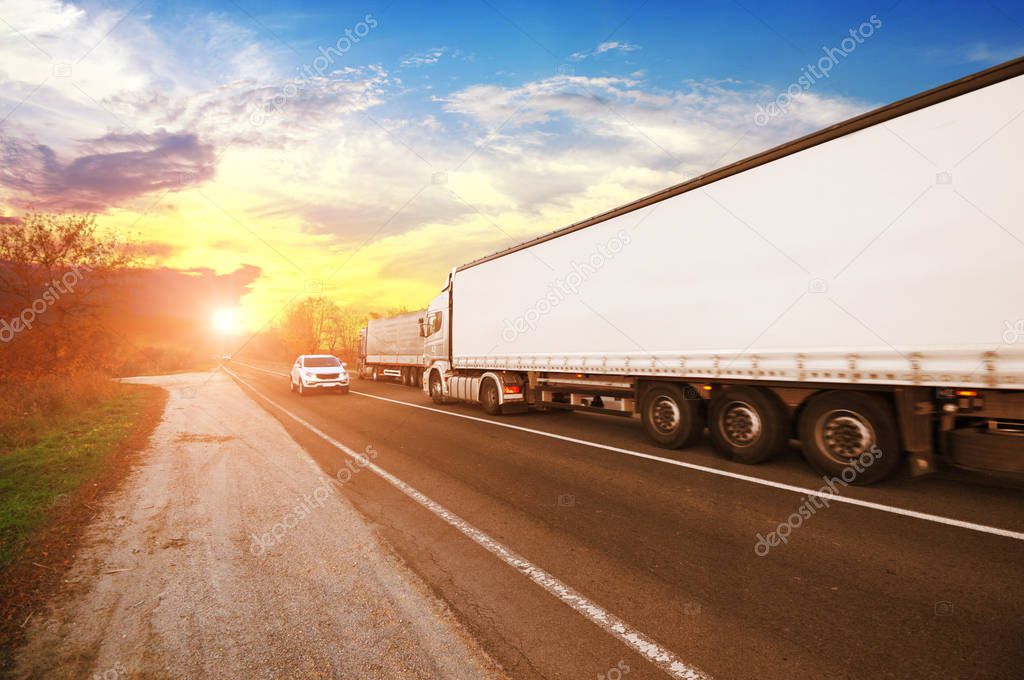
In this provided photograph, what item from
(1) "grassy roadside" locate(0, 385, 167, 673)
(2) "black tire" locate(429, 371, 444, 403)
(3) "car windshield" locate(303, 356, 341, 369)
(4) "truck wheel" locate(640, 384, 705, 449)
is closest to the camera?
(1) "grassy roadside" locate(0, 385, 167, 673)

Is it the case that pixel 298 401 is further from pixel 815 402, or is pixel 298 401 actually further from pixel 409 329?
pixel 815 402

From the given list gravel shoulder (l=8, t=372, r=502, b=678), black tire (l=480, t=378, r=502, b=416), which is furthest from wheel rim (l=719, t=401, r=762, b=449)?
black tire (l=480, t=378, r=502, b=416)

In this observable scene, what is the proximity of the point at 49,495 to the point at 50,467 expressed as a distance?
2093mm

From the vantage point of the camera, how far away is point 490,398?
13125mm

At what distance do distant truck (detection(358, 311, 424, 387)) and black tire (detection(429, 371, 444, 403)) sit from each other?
6.75 metres

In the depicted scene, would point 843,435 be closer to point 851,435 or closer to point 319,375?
point 851,435

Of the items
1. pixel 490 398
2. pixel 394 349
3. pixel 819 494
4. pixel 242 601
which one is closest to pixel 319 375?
pixel 394 349

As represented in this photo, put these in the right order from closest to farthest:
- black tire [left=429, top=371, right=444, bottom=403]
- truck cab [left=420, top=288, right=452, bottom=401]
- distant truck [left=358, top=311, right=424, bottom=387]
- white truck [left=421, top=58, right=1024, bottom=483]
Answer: white truck [left=421, top=58, right=1024, bottom=483] < truck cab [left=420, top=288, right=452, bottom=401] < black tire [left=429, top=371, right=444, bottom=403] < distant truck [left=358, top=311, right=424, bottom=387]

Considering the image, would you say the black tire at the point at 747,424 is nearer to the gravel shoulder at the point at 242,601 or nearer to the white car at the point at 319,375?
the gravel shoulder at the point at 242,601

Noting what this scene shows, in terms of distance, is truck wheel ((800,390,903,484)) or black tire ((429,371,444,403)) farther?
black tire ((429,371,444,403))

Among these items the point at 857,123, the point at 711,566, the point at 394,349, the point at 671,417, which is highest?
the point at 857,123

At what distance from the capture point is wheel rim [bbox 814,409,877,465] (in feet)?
18.9

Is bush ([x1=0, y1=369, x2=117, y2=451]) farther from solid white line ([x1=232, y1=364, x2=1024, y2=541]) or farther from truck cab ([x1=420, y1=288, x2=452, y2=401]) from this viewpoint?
solid white line ([x1=232, y1=364, x2=1024, y2=541])

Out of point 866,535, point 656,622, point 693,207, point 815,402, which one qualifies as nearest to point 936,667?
point 656,622
